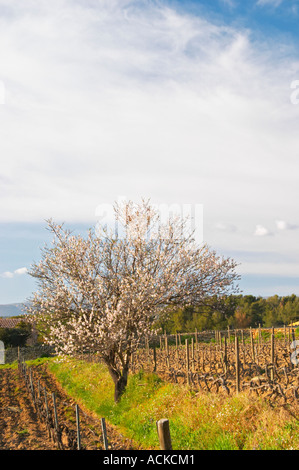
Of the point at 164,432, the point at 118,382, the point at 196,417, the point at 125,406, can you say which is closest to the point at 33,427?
the point at 125,406

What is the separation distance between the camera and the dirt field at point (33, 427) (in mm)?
12453

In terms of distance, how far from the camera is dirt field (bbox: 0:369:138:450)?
12.5 m

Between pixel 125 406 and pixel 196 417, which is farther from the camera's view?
pixel 125 406

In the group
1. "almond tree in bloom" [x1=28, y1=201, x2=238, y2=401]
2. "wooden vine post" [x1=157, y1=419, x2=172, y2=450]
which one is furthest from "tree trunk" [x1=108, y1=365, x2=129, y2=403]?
"wooden vine post" [x1=157, y1=419, x2=172, y2=450]

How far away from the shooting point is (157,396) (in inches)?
596

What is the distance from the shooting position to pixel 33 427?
49.3 feet

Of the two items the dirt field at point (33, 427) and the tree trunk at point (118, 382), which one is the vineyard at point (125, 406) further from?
the tree trunk at point (118, 382)

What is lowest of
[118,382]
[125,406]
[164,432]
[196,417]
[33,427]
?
[33,427]

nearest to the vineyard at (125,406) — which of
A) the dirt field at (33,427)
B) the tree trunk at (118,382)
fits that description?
the dirt field at (33,427)

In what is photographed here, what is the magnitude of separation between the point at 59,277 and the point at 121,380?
5.21 meters

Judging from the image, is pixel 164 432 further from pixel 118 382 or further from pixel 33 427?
pixel 118 382

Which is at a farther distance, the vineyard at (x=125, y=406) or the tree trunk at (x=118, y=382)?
the tree trunk at (x=118, y=382)

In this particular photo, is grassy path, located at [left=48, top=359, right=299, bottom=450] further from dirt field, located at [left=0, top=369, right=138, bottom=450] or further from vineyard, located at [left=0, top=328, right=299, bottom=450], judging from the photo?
dirt field, located at [left=0, top=369, right=138, bottom=450]
